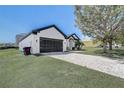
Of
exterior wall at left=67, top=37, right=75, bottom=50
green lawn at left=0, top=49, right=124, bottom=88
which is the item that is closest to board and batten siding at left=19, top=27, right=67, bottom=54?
exterior wall at left=67, top=37, right=75, bottom=50

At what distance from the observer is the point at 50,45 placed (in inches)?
798

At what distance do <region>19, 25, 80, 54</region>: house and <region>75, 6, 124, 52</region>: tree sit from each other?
3.55 m

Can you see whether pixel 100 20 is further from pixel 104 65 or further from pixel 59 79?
pixel 59 79

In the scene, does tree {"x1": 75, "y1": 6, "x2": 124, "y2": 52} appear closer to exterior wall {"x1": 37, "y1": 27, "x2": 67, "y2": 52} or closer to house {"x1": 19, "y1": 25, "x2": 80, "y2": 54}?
exterior wall {"x1": 37, "y1": 27, "x2": 67, "y2": 52}

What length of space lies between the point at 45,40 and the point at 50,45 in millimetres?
1232

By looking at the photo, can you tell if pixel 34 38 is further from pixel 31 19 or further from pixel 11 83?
pixel 11 83

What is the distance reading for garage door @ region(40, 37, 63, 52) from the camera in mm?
18797

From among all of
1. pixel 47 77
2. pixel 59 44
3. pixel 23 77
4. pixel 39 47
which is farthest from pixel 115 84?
pixel 59 44

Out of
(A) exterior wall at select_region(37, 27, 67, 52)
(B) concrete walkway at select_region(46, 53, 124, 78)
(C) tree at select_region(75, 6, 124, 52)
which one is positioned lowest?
(B) concrete walkway at select_region(46, 53, 124, 78)

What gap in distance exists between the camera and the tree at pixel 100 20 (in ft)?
54.1

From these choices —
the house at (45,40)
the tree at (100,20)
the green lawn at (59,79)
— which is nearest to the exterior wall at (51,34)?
the house at (45,40)

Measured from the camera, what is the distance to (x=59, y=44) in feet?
72.3

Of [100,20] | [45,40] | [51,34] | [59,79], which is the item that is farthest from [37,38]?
[59,79]

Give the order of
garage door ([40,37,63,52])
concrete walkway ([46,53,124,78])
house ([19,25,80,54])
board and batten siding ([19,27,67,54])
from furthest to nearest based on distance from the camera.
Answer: garage door ([40,37,63,52]) → house ([19,25,80,54]) → board and batten siding ([19,27,67,54]) → concrete walkway ([46,53,124,78])
